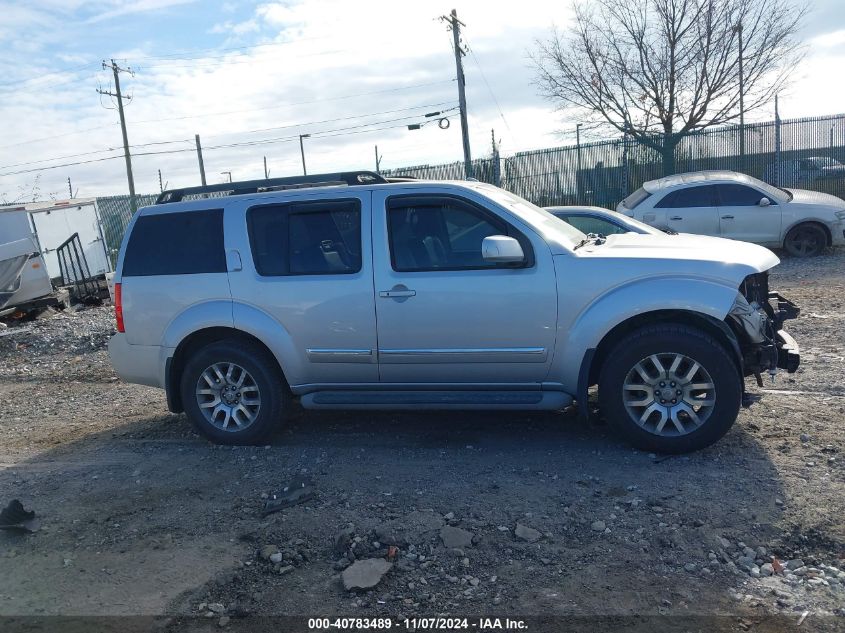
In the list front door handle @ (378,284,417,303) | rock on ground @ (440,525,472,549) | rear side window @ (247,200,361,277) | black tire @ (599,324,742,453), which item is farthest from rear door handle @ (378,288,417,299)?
rock on ground @ (440,525,472,549)

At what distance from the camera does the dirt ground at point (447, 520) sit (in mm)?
3592

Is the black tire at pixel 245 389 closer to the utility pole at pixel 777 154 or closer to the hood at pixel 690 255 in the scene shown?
the hood at pixel 690 255

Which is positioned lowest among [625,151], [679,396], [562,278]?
[679,396]

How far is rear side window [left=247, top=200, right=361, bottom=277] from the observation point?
5.60 m

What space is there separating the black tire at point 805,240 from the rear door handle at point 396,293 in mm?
10867

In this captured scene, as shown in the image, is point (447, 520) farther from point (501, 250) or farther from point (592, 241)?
point (592, 241)

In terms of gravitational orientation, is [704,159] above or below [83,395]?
above

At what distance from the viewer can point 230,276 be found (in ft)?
19.0

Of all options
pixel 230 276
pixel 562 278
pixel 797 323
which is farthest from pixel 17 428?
pixel 797 323

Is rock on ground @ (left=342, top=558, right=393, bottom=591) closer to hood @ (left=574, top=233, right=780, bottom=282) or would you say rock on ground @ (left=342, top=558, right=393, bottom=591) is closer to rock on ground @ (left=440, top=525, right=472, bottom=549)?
rock on ground @ (left=440, top=525, right=472, bottom=549)

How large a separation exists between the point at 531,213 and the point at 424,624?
3.15 m

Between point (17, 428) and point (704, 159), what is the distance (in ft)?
57.5

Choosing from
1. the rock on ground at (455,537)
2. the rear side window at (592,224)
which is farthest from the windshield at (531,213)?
the rear side window at (592,224)

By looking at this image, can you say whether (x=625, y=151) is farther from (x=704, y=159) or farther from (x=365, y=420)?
(x=365, y=420)
